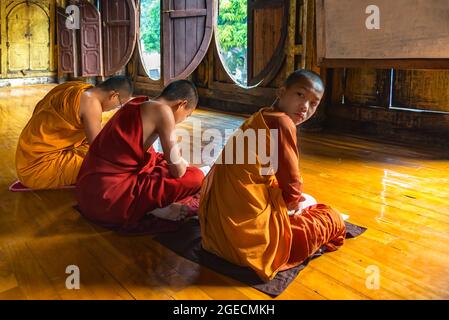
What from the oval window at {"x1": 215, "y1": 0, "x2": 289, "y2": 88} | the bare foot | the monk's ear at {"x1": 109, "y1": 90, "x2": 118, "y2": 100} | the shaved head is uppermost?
the oval window at {"x1": 215, "y1": 0, "x2": 289, "y2": 88}

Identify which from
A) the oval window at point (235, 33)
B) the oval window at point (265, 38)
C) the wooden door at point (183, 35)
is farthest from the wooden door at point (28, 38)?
the oval window at point (265, 38)

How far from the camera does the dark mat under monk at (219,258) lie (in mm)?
1604

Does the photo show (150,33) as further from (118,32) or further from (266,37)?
(266,37)

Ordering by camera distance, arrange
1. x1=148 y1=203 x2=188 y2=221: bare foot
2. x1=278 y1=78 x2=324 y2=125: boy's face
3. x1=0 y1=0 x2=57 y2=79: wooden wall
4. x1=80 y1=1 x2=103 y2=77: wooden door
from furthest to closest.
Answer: x1=0 y1=0 x2=57 y2=79: wooden wall, x1=80 y1=1 x2=103 y2=77: wooden door, x1=148 y1=203 x2=188 y2=221: bare foot, x1=278 y1=78 x2=324 y2=125: boy's face

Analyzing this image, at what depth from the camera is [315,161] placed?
11.1 feet

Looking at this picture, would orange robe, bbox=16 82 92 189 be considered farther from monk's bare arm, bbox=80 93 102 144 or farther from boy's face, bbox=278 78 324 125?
boy's face, bbox=278 78 324 125

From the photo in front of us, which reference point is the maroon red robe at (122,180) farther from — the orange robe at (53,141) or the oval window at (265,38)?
the oval window at (265,38)

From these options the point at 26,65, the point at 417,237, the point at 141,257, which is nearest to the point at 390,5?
the point at 417,237

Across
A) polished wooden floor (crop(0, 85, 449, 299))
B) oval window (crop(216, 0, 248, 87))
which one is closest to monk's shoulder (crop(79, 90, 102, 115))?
polished wooden floor (crop(0, 85, 449, 299))

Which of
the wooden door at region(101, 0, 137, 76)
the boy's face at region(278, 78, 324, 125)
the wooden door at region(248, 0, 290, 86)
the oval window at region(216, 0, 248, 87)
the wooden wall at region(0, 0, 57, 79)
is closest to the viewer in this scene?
the boy's face at region(278, 78, 324, 125)

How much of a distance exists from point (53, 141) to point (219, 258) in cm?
139

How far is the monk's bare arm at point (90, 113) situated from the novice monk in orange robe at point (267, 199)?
1.00 metres

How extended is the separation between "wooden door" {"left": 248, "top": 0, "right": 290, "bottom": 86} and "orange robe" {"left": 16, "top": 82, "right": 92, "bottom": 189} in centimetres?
292

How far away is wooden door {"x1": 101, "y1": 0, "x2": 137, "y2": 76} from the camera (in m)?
7.04
